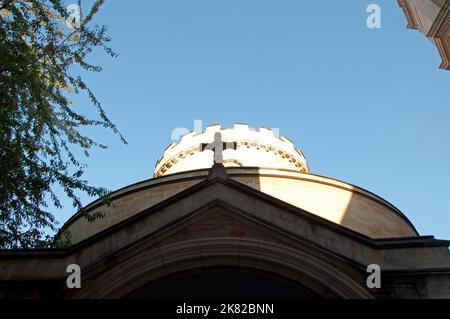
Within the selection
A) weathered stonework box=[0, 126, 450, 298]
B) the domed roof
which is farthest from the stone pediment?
the domed roof

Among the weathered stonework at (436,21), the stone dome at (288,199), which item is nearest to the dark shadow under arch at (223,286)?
the stone dome at (288,199)

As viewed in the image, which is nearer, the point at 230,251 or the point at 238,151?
the point at 230,251

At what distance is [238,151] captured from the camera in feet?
77.6

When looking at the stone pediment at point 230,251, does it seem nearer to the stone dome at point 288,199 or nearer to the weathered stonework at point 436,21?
the stone dome at point 288,199

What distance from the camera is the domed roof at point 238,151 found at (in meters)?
23.4

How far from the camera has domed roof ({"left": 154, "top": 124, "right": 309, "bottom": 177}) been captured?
23.4 metres
